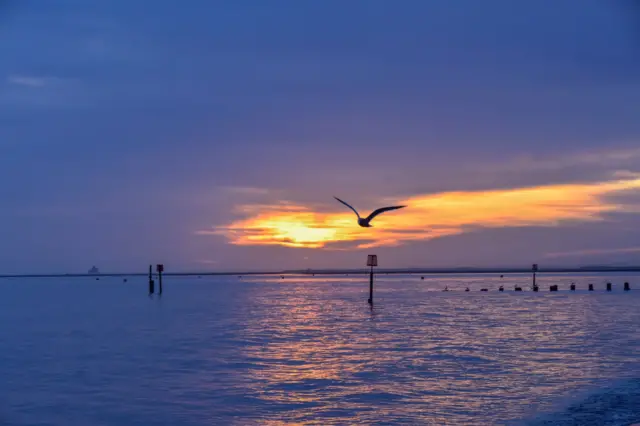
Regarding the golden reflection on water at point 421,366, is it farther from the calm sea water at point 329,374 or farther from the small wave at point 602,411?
the small wave at point 602,411

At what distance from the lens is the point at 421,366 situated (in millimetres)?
23234

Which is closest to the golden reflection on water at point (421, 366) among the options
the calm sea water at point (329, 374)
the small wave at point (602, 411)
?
the calm sea water at point (329, 374)

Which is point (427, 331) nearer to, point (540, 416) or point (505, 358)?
point (505, 358)

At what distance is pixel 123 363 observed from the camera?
25766 millimetres

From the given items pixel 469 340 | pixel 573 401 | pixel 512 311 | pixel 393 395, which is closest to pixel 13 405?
pixel 393 395

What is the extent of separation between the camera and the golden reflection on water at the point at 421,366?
56.5 feet

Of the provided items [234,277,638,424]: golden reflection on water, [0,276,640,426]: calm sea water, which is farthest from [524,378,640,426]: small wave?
[234,277,638,424]: golden reflection on water

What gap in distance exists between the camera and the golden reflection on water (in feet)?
56.5

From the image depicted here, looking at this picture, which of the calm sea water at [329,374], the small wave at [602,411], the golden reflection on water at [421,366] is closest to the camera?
the small wave at [602,411]

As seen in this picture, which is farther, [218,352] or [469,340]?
[469,340]

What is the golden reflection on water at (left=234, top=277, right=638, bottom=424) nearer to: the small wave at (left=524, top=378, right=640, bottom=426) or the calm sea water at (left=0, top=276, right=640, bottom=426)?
the calm sea water at (left=0, top=276, right=640, bottom=426)

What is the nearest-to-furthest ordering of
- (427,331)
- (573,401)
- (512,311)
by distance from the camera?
(573,401) < (427,331) < (512,311)

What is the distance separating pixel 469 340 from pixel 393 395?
12.9m

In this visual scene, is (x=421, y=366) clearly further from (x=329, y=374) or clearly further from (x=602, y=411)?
(x=602, y=411)
